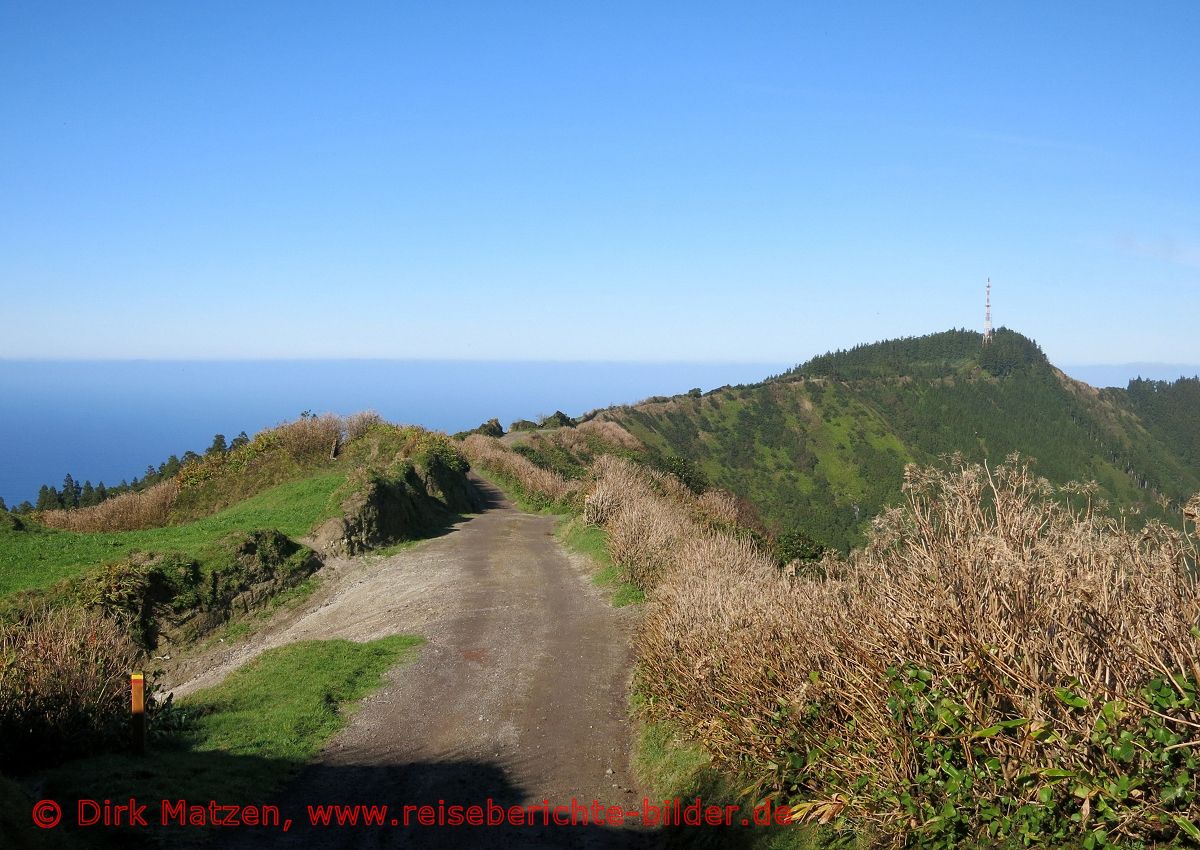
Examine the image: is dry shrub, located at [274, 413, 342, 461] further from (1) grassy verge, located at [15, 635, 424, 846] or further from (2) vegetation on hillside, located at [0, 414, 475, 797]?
(1) grassy verge, located at [15, 635, 424, 846]

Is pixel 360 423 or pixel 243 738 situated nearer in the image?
pixel 243 738

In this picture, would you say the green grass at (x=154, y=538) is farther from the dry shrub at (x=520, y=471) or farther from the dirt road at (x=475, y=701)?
the dry shrub at (x=520, y=471)

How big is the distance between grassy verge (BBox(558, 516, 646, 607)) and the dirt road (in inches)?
14.6

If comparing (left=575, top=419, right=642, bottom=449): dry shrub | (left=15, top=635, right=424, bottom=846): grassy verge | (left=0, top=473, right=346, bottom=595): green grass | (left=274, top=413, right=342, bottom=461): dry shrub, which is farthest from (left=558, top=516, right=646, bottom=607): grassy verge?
(left=575, top=419, right=642, bottom=449): dry shrub

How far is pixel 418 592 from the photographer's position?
16609 millimetres

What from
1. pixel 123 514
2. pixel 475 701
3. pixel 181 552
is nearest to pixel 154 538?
pixel 181 552

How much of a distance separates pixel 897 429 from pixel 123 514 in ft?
368

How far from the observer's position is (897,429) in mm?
119438

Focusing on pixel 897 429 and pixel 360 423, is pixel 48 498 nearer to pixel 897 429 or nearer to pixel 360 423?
pixel 360 423

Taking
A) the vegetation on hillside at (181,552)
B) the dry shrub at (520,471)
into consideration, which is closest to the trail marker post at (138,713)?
the vegetation on hillside at (181,552)

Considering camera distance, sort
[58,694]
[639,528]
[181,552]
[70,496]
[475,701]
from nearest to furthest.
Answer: [58,694]
[475,701]
[181,552]
[639,528]
[70,496]

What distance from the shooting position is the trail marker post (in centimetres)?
768

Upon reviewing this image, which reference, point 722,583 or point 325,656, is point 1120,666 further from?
point 325,656

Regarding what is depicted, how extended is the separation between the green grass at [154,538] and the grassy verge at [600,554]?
20.2 ft
